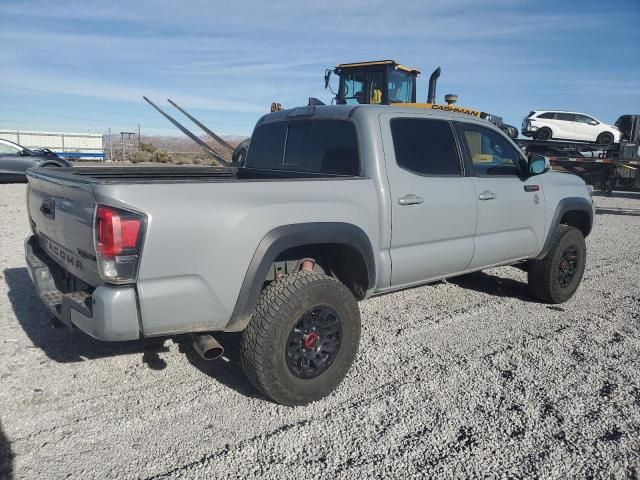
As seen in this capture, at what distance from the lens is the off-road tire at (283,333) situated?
2.93 m

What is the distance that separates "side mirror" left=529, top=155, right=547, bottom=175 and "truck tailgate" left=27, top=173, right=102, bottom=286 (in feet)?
12.5

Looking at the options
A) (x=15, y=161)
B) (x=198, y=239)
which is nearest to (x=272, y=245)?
(x=198, y=239)

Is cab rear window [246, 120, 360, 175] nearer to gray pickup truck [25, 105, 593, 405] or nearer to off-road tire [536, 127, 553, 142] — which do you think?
Answer: gray pickup truck [25, 105, 593, 405]

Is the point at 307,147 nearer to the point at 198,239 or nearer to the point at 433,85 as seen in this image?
the point at 198,239

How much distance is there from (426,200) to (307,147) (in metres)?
1.07

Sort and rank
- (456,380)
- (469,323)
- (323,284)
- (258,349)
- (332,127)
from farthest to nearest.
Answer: (469,323) < (332,127) < (456,380) < (323,284) < (258,349)

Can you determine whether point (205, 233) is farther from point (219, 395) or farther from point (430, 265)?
point (430, 265)

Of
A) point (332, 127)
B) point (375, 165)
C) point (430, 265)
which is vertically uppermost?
point (332, 127)

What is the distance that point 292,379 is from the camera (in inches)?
120

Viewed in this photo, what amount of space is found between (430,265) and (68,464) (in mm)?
2702

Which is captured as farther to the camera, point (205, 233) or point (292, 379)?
point (292, 379)

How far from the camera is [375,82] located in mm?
12461

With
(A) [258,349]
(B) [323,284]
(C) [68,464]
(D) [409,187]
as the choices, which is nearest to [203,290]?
(A) [258,349]

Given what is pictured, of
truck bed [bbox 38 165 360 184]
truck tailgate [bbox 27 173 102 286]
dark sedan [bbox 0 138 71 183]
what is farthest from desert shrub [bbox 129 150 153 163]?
truck tailgate [bbox 27 173 102 286]
